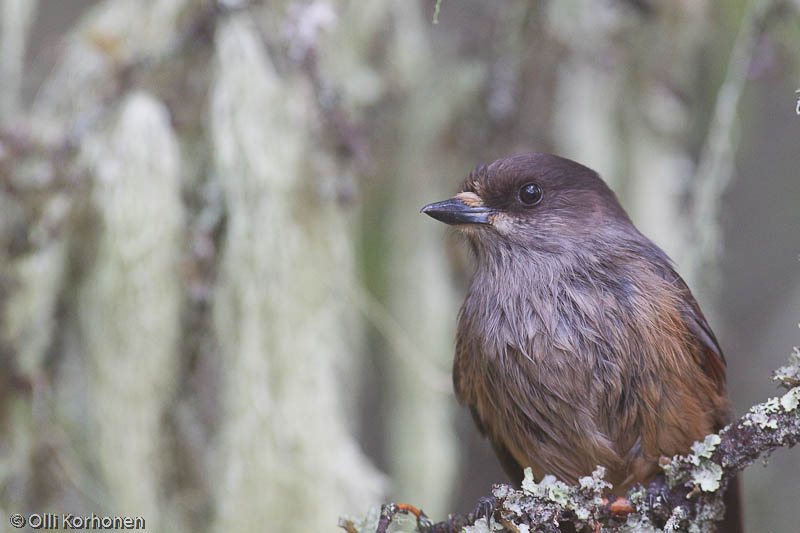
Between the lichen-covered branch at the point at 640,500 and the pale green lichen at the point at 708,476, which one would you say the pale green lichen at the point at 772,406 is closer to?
the lichen-covered branch at the point at 640,500

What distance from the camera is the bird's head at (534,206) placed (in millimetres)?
2312

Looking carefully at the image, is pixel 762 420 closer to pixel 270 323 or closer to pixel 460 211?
pixel 460 211

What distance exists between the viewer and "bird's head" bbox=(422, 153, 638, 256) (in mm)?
2312

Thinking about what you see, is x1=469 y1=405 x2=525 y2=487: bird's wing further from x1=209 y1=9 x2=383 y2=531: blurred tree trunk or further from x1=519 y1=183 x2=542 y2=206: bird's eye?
x1=519 y1=183 x2=542 y2=206: bird's eye

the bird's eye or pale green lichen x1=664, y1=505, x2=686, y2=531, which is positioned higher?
the bird's eye

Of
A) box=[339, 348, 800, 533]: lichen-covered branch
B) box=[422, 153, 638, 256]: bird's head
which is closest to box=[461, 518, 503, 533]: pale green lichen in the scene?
box=[339, 348, 800, 533]: lichen-covered branch

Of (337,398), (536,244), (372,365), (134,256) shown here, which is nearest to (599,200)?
(536,244)

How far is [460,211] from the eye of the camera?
2.29 metres

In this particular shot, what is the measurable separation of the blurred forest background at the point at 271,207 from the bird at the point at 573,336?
1.23 ft

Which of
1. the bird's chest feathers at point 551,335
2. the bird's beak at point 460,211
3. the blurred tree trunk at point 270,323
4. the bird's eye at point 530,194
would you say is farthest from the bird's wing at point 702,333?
the blurred tree trunk at point 270,323

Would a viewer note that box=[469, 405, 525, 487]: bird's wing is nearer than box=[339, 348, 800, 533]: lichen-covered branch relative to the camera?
No

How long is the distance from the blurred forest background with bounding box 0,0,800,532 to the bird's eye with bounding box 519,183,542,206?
1.49 feet

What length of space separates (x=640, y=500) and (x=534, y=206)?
2.76 ft

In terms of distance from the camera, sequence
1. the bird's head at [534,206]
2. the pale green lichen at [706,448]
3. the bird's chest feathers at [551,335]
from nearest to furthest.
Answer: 1. the pale green lichen at [706,448]
2. the bird's chest feathers at [551,335]
3. the bird's head at [534,206]
